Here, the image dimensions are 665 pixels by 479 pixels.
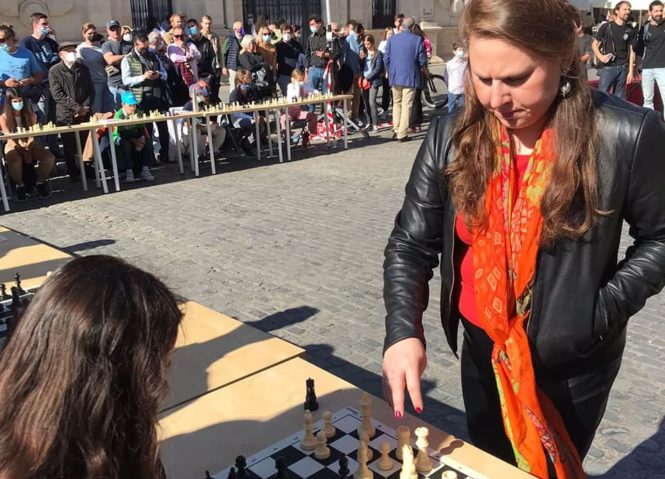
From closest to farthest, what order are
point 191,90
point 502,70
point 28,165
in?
1. point 502,70
2. point 28,165
3. point 191,90

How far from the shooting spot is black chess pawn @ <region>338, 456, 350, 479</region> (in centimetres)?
171

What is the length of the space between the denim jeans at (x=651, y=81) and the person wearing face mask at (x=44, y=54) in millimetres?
9023

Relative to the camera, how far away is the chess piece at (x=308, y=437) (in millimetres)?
1930

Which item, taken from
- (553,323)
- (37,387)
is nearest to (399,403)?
(553,323)

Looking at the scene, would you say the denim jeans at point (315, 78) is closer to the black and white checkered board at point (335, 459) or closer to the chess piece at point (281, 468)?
the black and white checkered board at point (335, 459)

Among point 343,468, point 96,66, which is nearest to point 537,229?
point 343,468

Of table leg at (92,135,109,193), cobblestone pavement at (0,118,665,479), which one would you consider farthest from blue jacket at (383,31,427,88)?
table leg at (92,135,109,193)

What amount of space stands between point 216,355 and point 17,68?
8053 millimetres

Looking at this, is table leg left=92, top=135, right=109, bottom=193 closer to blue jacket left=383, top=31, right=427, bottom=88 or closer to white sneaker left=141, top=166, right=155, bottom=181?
white sneaker left=141, top=166, right=155, bottom=181

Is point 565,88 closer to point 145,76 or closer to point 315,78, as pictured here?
point 145,76

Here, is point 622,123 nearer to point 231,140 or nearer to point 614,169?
point 614,169

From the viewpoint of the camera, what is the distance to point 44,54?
1062 cm

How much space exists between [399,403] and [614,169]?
0.79 meters

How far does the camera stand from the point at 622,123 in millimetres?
1750
